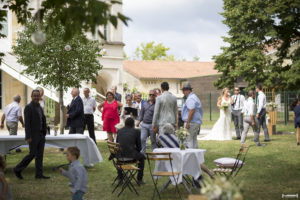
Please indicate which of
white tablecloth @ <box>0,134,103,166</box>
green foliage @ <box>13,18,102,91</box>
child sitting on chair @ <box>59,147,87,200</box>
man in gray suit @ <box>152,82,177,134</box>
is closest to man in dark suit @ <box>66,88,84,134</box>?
white tablecloth @ <box>0,134,103,166</box>

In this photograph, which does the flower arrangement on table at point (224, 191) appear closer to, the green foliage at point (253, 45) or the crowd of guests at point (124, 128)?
the crowd of guests at point (124, 128)

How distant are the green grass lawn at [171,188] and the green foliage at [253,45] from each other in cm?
1966

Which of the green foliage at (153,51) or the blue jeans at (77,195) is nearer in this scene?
the blue jeans at (77,195)

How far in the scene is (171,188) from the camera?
28.3 feet

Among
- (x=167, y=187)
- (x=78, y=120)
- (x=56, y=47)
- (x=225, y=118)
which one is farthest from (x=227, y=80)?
(x=167, y=187)

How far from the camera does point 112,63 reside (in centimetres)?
3150

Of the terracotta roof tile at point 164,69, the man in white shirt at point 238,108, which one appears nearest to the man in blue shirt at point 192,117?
the man in white shirt at point 238,108

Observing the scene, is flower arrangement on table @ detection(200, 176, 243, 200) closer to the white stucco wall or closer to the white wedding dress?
the white wedding dress

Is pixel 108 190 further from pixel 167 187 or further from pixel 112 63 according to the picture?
pixel 112 63

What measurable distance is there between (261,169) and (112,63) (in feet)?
71.9

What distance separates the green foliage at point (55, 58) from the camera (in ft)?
51.1

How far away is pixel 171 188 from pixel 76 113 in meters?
4.63

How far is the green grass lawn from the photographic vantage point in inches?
317

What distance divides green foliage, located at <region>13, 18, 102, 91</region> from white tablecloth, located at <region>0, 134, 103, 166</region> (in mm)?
5284
